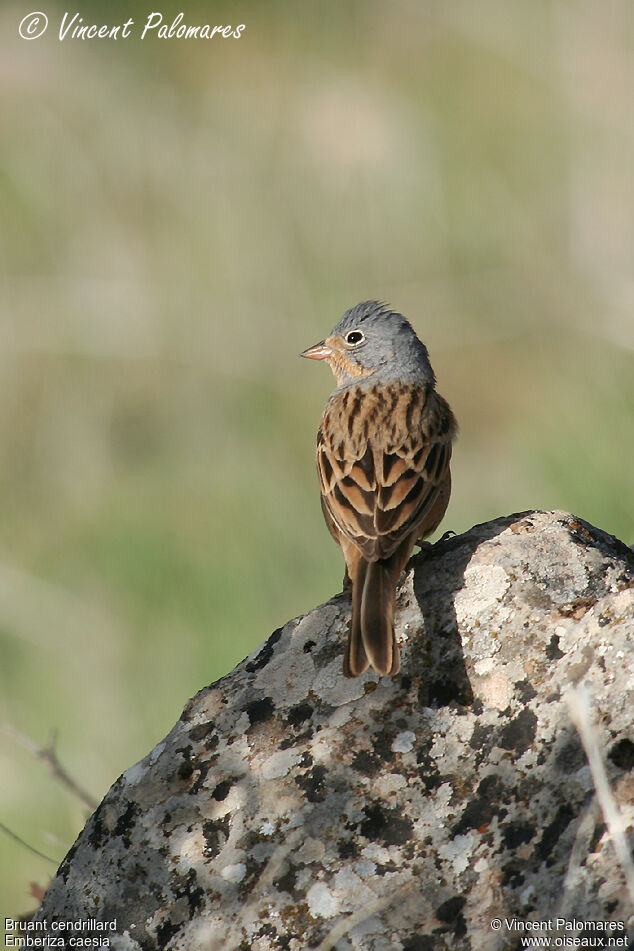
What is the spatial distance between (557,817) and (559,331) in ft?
20.7

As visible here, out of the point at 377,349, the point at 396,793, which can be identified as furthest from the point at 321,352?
the point at 396,793

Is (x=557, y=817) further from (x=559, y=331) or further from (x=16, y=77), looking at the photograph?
(x=16, y=77)

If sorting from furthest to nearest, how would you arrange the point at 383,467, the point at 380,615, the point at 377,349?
the point at 377,349 < the point at 383,467 < the point at 380,615

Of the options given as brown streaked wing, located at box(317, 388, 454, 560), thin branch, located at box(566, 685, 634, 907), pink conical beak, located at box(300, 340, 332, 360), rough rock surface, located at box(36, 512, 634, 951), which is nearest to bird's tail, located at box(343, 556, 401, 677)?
rough rock surface, located at box(36, 512, 634, 951)

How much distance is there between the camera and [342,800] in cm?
331

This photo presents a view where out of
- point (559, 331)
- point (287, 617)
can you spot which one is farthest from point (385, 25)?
point (287, 617)

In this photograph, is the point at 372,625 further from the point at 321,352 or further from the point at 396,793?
the point at 321,352

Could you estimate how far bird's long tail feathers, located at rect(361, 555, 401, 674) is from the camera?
3.51m

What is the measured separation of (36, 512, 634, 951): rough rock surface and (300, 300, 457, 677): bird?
0.16 m

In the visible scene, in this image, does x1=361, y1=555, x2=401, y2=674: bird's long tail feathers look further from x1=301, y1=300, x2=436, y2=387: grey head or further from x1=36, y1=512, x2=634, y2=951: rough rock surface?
x1=301, y1=300, x2=436, y2=387: grey head

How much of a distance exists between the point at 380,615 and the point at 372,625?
0.10m

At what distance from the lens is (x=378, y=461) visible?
505 cm

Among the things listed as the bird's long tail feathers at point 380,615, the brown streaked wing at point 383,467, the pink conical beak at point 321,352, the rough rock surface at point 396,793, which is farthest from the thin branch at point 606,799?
the pink conical beak at point 321,352

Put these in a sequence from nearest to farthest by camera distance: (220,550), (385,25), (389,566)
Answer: (389,566)
(220,550)
(385,25)
